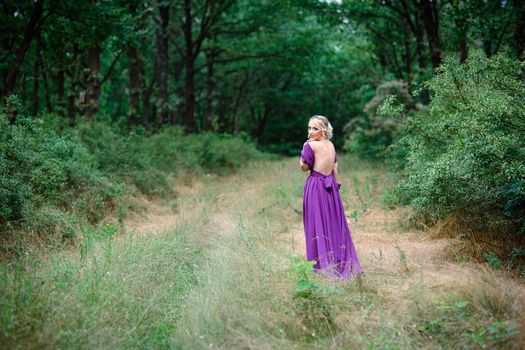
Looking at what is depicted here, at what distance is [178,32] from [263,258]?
17.2 meters

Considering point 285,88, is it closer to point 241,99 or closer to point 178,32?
point 241,99

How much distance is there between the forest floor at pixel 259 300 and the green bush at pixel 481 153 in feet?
2.31

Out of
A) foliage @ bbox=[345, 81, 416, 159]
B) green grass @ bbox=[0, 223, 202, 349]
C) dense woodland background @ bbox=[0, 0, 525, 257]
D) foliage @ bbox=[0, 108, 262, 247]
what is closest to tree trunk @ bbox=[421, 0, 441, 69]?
dense woodland background @ bbox=[0, 0, 525, 257]

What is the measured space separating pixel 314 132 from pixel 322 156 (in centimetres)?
34

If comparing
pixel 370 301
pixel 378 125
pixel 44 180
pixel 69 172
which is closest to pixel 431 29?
pixel 378 125

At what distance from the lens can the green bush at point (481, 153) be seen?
220 inches

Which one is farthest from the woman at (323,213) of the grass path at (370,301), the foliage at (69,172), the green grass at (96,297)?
the foliage at (69,172)

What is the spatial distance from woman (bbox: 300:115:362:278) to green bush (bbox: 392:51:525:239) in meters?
1.29

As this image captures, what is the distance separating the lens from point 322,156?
612 cm

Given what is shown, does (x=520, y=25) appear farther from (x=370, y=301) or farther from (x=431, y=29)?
(x=370, y=301)

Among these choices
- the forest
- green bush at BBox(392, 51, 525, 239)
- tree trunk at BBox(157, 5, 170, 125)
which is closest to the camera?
the forest

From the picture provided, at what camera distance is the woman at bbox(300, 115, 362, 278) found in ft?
19.5

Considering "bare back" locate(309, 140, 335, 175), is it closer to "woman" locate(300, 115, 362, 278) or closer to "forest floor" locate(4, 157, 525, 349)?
"woman" locate(300, 115, 362, 278)

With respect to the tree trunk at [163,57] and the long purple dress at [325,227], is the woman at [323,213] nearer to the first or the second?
the long purple dress at [325,227]
